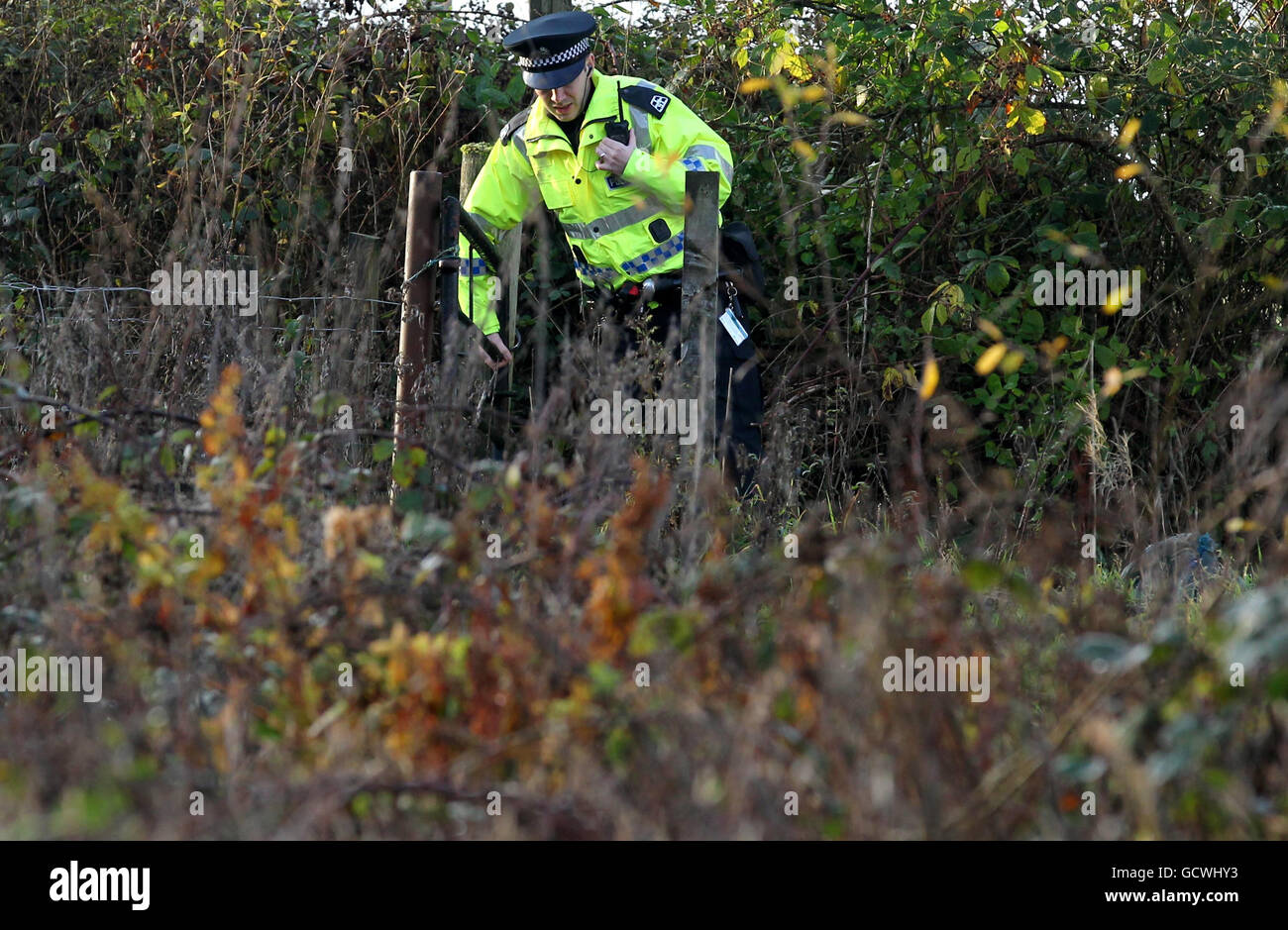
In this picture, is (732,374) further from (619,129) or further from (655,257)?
(619,129)

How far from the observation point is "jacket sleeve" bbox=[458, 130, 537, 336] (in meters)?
5.66

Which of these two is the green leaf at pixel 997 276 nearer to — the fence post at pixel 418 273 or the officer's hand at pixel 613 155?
the officer's hand at pixel 613 155

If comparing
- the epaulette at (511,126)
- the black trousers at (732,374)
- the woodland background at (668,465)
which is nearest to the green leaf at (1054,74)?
the woodland background at (668,465)

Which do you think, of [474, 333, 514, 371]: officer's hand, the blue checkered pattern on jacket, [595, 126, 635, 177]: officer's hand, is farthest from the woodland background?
[595, 126, 635, 177]: officer's hand

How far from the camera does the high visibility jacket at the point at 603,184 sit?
5434 millimetres

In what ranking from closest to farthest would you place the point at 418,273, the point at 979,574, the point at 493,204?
the point at 979,574, the point at 418,273, the point at 493,204

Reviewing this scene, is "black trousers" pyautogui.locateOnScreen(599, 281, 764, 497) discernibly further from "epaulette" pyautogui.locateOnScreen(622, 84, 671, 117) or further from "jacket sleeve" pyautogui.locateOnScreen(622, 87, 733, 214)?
"epaulette" pyautogui.locateOnScreen(622, 84, 671, 117)

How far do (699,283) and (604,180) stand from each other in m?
0.99

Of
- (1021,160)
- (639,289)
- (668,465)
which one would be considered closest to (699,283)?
(668,465)

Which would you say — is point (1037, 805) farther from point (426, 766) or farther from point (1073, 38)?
point (1073, 38)

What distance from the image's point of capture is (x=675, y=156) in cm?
544
